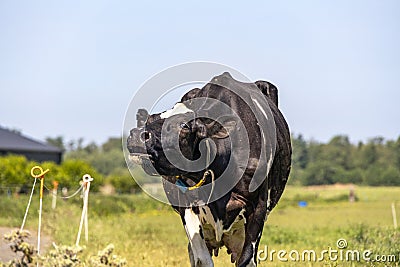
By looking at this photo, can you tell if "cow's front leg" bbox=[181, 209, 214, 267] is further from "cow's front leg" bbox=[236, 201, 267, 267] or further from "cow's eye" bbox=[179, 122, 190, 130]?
"cow's eye" bbox=[179, 122, 190, 130]

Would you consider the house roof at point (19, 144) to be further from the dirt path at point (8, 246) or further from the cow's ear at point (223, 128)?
the cow's ear at point (223, 128)

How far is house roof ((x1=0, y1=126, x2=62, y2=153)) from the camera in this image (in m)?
58.4

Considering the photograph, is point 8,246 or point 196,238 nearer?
point 196,238

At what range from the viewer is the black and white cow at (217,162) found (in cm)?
618

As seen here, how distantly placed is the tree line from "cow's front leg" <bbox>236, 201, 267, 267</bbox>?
2219 inches

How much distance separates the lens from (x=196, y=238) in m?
7.14

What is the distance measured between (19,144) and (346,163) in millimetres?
Result: 37671

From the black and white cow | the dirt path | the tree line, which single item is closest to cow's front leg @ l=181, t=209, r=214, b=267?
the black and white cow

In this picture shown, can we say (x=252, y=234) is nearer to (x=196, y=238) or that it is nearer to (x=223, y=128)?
(x=196, y=238)

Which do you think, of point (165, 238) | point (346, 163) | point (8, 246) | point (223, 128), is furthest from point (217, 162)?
point (346, 163)

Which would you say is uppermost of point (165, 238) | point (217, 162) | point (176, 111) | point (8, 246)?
point (176, 111)

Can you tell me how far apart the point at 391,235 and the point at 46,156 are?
50448mm

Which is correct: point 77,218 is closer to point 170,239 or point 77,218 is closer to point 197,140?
point 170,239

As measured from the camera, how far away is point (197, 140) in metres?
6.33
